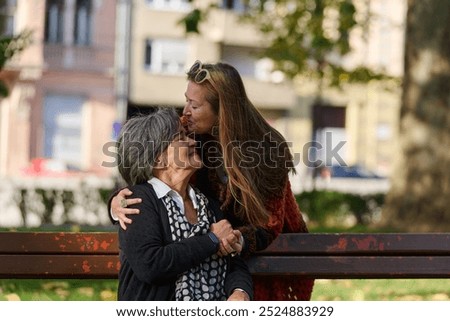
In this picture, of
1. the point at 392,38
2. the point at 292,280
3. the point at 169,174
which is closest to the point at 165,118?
the point at 169,174

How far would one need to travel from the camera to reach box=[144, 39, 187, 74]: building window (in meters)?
34.2

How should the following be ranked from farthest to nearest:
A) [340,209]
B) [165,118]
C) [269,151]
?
[340,209] → [269,151] → [165,118]

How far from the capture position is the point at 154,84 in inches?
1337

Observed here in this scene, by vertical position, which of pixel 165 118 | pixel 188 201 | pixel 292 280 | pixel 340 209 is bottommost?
pixel 340 209

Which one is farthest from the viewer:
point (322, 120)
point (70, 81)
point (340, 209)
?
point (322, 120)

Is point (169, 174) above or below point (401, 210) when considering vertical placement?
above

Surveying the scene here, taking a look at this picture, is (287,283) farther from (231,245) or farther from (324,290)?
(324,290)

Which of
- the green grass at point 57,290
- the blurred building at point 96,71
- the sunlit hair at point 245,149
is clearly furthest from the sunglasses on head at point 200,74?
the blurred building at point 96,71

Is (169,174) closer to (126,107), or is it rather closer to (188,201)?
(188,201)

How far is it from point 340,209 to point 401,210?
4460 mm

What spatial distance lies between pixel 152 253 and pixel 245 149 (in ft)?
2.25

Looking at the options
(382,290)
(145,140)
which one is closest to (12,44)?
(382,290)

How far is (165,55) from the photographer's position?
3447 centimetres

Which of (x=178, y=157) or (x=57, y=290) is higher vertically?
(x=178, y=157)
